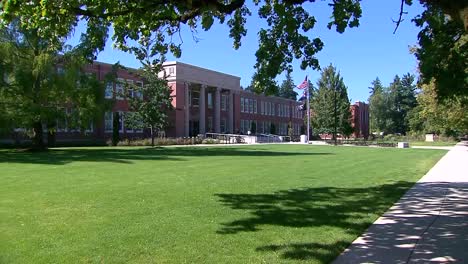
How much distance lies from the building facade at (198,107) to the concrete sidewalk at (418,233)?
3698 cm

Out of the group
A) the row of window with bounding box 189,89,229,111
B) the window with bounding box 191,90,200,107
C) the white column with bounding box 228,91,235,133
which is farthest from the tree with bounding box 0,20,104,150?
the white column with bounding box 228,91,235,133

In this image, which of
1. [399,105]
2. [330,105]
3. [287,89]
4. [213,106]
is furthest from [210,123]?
[287,89]

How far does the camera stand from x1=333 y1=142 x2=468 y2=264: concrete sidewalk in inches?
251

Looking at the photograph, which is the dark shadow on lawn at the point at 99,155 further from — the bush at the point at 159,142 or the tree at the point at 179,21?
the bush at the point at 159,142

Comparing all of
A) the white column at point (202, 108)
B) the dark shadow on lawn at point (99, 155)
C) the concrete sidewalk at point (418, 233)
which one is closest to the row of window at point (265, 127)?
the white column at point (202, 108)

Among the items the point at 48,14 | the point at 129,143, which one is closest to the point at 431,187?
the point at 48,14

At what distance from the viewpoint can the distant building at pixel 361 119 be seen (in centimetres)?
10525

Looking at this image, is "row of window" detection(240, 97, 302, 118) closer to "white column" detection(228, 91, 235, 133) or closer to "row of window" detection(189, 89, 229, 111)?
"white column" detection(228, 91, 235, 133)

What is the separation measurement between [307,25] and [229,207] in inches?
147

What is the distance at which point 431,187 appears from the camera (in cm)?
1377

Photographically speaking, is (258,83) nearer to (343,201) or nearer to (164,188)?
(343,201)

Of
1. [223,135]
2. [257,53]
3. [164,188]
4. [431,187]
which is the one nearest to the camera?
[257,53]

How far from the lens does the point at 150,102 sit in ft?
135

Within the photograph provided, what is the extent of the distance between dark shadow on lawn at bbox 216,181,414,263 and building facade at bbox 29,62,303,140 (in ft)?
116
